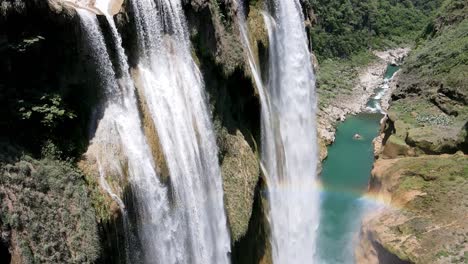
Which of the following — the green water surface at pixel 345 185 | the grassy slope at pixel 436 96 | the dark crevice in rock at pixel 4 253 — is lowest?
the green water surface at pixel 345 185

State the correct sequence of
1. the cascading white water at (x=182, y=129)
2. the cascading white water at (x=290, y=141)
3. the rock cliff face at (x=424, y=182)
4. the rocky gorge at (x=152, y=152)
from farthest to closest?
the cascading white water at (x=290, y=141) < the rock cliff face at (x=424, y=182) < the cascading white water at (x=182, y=129) < the rocky gorge at (x=152, y=152)

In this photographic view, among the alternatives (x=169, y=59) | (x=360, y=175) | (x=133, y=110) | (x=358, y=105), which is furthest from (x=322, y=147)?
(x=133, y=110)

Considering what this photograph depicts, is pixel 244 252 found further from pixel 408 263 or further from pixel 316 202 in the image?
pixel 316 202

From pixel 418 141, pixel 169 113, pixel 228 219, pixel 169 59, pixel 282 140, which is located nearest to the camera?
pixel 169 113

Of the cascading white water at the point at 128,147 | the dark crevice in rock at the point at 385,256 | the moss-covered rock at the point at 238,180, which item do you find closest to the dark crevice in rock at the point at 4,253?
the cascading white water at the point at 128,147

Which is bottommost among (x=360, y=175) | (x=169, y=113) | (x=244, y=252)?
(x=360, y=175)

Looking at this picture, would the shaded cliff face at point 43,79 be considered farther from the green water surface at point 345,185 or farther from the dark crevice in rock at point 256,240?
the green water surface at point 345,185

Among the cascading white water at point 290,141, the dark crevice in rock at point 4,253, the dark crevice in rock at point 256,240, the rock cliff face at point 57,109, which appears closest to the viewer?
the dark crevice in rock at point 4,253

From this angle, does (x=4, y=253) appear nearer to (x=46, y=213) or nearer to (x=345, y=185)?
(x=46, y=213)
